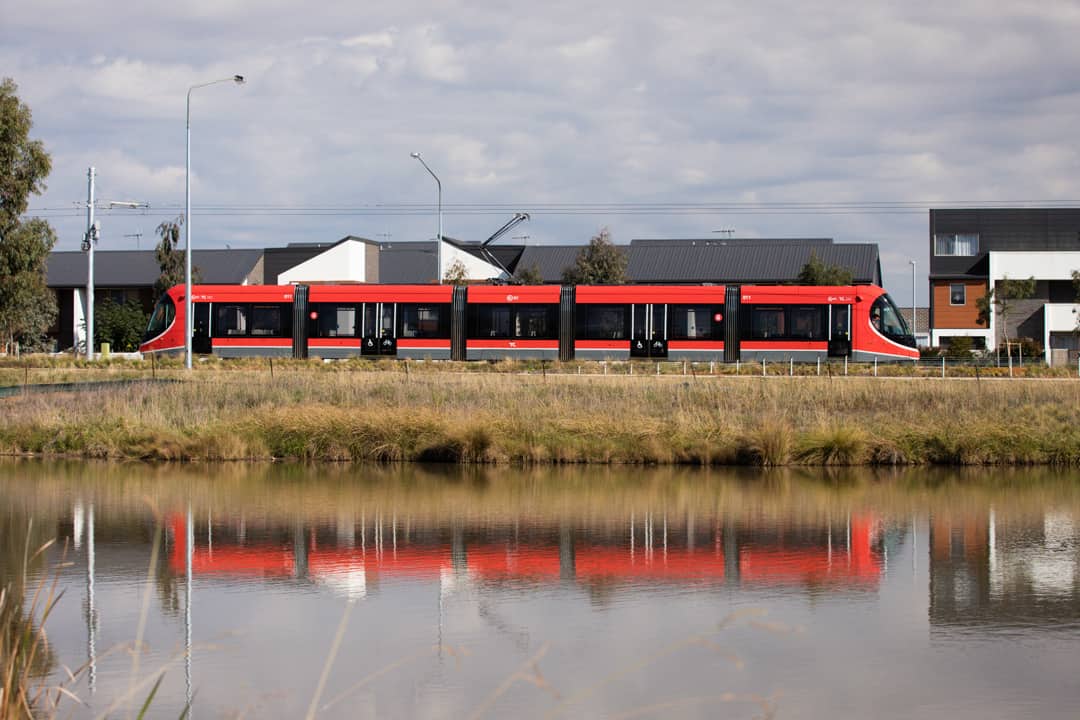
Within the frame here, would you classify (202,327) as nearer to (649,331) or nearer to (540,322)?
(540,322)

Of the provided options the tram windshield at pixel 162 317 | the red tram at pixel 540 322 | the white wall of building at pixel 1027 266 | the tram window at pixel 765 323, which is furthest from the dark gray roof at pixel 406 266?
the tram window at pixel 765 323

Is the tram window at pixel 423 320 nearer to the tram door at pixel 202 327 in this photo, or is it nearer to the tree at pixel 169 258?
the tram door at pixel 202 327

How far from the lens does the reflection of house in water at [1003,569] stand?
1045 centimetres

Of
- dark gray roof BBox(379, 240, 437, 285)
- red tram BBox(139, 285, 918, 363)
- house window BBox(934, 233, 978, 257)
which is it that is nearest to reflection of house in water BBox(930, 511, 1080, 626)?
red tram BBox(139, 285, 918, 363)

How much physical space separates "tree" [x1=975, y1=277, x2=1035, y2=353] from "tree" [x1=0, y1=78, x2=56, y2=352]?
4446 centimetres

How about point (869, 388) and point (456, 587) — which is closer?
point (456, 587)

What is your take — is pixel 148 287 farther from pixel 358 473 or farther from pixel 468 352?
pixel 358 473

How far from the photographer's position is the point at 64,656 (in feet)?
28.8

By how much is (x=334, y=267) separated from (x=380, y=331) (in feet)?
145

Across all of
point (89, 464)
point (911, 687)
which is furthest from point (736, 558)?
point (89, 464)

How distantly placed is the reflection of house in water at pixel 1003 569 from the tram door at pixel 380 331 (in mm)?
28040

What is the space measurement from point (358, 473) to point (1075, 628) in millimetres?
12392

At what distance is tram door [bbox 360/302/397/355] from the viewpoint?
1651 inches

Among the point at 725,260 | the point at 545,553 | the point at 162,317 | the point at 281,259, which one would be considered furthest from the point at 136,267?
the point at 545,553
